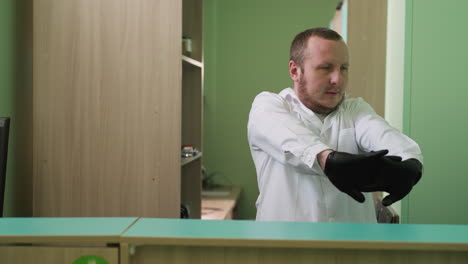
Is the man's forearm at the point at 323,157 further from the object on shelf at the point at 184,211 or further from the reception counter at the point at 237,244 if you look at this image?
the object on shelf at the point at 184,211

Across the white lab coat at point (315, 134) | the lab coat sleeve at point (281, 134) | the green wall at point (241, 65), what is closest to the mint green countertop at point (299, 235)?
the lab coat sleeve at point (281, 134)

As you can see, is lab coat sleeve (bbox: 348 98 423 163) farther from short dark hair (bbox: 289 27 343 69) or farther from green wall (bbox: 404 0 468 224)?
green wall (bbox: 404 0 468 224)

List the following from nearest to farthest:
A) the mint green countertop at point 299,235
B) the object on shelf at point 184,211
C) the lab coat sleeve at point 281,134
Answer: the mint green countertop at point 299,235, the lab coat sleeve at point 281,134, the object on shelf at point 184,211

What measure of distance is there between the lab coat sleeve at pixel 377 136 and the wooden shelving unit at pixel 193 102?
4.00 ft

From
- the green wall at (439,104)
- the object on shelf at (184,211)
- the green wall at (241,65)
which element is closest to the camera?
the green wall at (439,104)

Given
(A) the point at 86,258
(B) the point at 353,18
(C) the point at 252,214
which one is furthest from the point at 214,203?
(A) the point at 86,258

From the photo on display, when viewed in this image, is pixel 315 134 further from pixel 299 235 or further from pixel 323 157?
pixel 299 235

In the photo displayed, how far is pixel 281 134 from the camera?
4.01ft

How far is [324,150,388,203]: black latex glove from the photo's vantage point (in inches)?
38.2

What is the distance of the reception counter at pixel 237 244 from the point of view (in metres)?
0.80

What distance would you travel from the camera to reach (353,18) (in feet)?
6.68

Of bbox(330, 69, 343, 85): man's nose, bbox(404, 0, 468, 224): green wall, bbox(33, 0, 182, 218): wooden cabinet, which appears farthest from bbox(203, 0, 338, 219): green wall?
bbox(330, 69, 343, 85): man's nose

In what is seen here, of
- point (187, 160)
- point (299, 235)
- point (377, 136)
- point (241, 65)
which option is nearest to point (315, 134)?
point (377, 136)

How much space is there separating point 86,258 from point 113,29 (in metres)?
1.34
